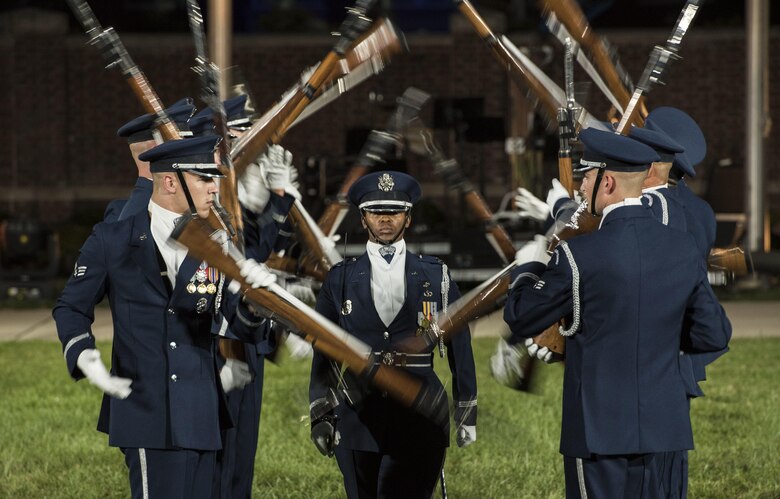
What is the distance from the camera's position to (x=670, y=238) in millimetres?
4301

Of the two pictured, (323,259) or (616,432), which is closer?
(616,432)

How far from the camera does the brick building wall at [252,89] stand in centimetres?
2380

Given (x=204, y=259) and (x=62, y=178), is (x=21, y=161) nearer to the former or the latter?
(x=62, y=178)

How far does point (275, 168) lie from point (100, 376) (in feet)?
7.53

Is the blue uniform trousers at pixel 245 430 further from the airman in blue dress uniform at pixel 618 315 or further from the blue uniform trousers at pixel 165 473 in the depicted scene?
the airman in blue dress uniform at pixel 618 315

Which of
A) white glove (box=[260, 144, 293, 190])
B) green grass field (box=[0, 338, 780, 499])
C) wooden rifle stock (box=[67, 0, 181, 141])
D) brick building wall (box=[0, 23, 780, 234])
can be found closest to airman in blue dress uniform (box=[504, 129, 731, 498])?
wooden rifle stock (box=[67, 0, 181, 141])

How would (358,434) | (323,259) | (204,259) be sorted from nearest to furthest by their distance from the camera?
(204,259) < (358,434) < (323,259)

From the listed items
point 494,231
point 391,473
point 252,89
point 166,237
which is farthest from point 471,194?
point 252,89

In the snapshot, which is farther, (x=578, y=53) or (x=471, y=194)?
(x=471, y=194)

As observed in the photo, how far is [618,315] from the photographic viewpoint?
4.18 metres

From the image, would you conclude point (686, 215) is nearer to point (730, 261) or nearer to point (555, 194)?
point (730, 261)

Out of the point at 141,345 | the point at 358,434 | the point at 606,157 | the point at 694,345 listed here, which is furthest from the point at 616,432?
the point at 141,345

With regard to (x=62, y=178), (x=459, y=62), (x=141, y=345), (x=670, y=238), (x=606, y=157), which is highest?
(x=606, y=157)

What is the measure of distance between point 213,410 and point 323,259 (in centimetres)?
229
